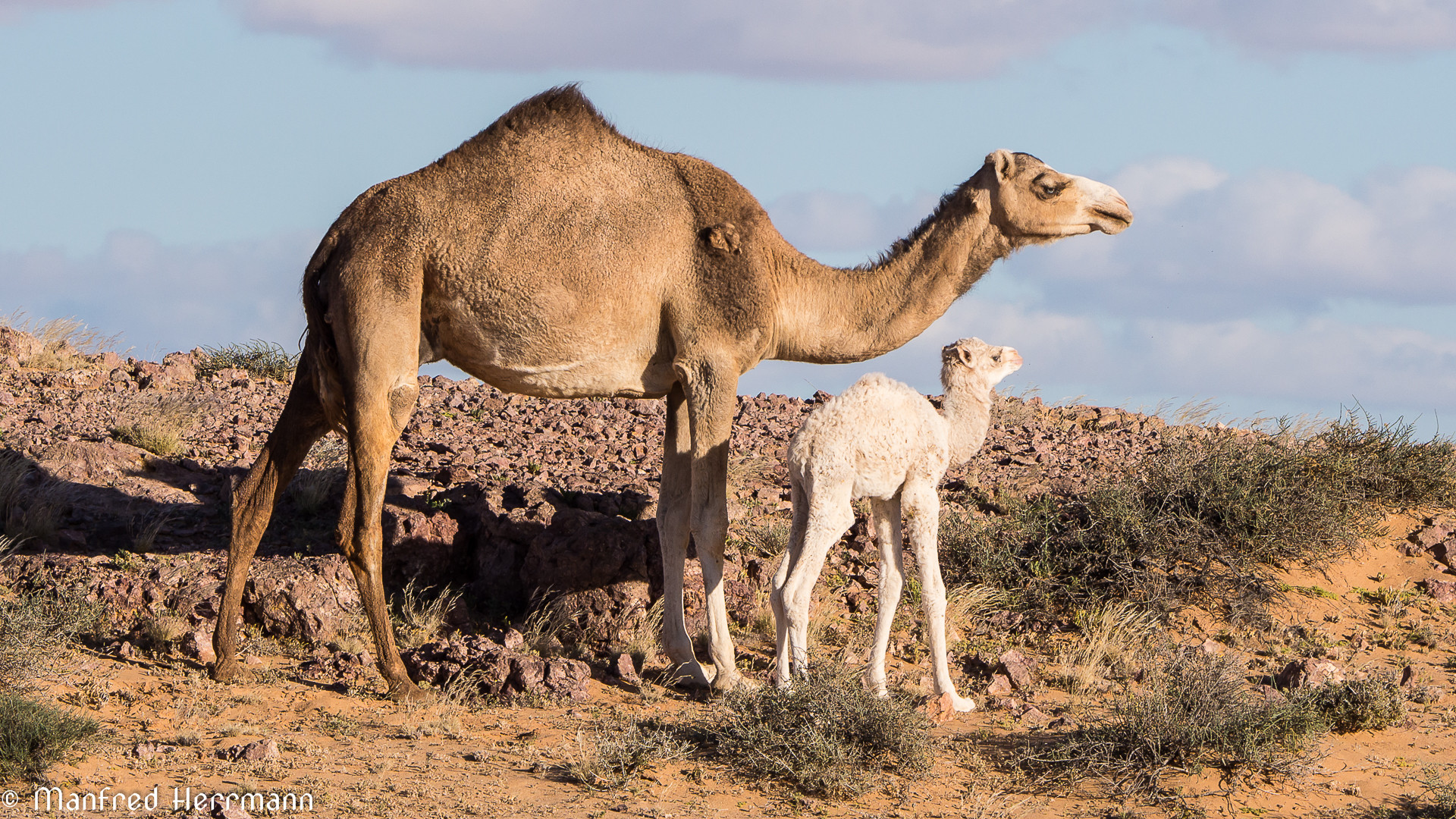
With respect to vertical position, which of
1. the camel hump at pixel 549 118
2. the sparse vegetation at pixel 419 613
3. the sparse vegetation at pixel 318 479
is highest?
the camel hump at pixel 549 118

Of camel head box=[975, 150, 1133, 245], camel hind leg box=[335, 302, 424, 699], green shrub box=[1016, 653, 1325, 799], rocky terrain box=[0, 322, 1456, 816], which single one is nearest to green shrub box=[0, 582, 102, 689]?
rocky terrain box=[0, 322, 1456, 816]

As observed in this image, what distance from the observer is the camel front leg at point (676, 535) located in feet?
29.9

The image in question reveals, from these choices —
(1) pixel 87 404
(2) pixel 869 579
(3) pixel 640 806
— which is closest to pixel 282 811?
(3) pixel 640 806

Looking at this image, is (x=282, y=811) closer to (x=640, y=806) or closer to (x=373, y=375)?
(x=640, y=806)

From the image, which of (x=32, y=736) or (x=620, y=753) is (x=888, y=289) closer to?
(x=620, y=753)

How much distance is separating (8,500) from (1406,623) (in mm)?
10699

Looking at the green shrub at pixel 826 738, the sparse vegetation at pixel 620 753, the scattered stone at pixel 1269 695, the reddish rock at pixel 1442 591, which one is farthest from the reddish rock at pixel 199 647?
the reddish rock at pixel 1442 591

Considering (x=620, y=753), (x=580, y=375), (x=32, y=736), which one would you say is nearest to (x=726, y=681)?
(x=620, y=753)

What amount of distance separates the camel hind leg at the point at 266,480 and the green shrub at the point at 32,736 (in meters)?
1.64

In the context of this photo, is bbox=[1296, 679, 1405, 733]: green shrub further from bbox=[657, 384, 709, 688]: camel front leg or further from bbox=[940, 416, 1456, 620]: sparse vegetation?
bbox=[657, 384, 709, 688]: camel front leg

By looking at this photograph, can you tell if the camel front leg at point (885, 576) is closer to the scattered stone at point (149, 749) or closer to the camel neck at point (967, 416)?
the camel neck at point (967, 416)

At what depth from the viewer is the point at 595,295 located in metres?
8.60

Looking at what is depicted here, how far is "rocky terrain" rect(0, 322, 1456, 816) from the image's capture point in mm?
7379

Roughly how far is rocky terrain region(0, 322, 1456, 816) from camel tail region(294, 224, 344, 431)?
5.25 ft
